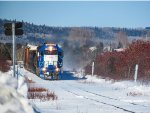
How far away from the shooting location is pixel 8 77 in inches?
156

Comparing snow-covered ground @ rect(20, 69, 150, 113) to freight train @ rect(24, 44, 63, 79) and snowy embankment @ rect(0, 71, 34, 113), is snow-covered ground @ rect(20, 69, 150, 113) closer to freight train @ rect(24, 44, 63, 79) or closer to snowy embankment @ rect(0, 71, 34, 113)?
snowy embankment @ rect(0, 71, 34, 113)

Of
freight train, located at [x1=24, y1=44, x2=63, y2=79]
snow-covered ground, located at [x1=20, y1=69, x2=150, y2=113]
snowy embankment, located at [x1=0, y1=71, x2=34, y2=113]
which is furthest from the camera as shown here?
freight train, located at [x1=24, y1=44, x2=63, y2=79]

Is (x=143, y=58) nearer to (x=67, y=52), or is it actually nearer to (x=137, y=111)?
(x=137, y=111)

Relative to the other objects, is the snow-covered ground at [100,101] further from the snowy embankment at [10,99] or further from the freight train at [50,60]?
the freight train at [50,60]

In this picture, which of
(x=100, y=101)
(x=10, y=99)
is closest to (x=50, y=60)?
(x=100, y=101)

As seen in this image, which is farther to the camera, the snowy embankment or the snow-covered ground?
the snow-covered ground

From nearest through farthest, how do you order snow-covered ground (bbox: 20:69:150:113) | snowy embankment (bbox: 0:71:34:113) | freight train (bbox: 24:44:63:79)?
snowy embankment (bbox: 0:71:34:113), snow-covered ground (bbox: 20:69:150:113), freight train (bbox: 24:44:63:79)

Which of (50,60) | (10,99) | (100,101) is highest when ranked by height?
(10,99)

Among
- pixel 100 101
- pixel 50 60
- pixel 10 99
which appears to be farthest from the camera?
pixel 50 60

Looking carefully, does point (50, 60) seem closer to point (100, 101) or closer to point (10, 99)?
point (100, 101)

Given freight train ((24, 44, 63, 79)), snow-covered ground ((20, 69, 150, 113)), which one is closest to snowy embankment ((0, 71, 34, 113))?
snow-covered ground ((20, 69, 150, 113))

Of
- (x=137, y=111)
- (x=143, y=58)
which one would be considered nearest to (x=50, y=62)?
(x=143, y=58)

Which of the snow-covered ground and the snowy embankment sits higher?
the snowy embankment

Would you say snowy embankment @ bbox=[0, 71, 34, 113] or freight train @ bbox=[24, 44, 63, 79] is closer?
snowy embankment @ bbox=[0, 71, 34, 113]
